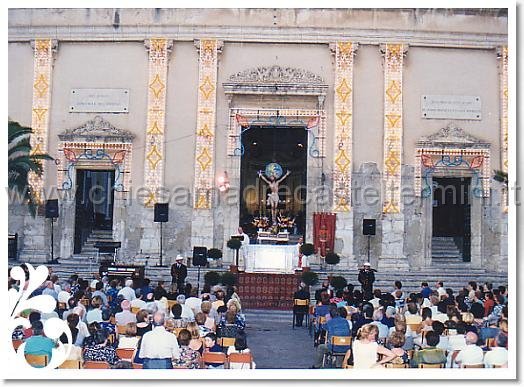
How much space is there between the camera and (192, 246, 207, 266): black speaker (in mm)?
12086

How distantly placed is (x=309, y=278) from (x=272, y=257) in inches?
64.9

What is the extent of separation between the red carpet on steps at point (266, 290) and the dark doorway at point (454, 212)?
305cm

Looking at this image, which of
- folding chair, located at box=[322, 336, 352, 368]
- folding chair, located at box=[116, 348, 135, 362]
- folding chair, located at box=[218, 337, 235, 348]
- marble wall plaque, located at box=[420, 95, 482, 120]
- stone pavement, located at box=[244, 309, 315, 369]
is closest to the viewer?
folding chair, located at box=[116, 348, 135, 362]

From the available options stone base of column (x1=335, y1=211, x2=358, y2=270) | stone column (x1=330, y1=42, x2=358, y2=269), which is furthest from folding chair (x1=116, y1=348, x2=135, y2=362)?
stone base of column (x1=335, y1=211, x2=358, y2=270)

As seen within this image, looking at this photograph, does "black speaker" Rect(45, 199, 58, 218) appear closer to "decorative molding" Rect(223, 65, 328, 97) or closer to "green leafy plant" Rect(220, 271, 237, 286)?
"green leafy plant" Rect(220, 271, 237, 286)

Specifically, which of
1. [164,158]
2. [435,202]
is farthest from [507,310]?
[164,158]

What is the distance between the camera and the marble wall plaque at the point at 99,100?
39.6ft

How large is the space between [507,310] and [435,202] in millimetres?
4495

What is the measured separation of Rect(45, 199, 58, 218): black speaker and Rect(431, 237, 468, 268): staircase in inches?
275

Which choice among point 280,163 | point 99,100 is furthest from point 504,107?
point 280,163
